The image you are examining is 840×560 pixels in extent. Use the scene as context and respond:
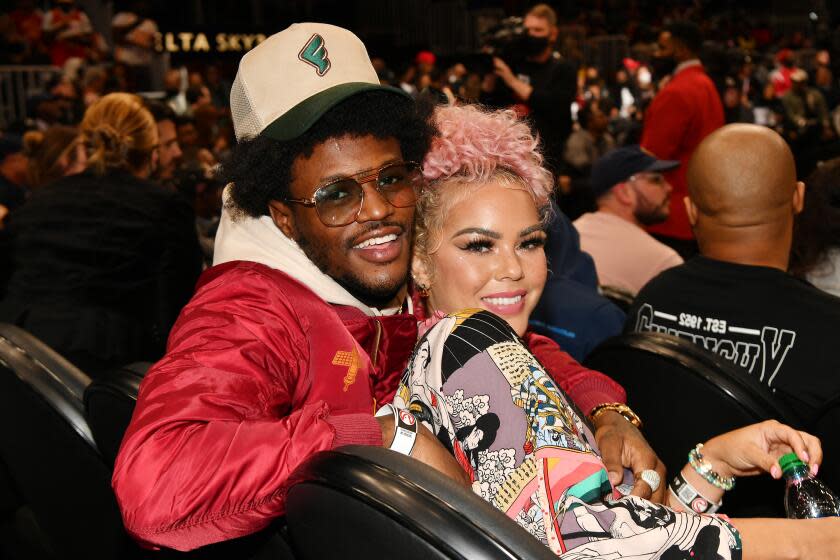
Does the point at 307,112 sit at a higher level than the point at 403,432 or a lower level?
higher

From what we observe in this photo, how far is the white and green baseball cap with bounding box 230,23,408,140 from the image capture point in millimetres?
1604

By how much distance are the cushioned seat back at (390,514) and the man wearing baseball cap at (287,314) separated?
0.45 feet

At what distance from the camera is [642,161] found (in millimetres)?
4266

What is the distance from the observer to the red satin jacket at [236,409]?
120 centimetres

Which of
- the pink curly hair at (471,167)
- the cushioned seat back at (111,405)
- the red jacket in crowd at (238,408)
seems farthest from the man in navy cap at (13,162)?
the red jacket in crowd at (238,408)

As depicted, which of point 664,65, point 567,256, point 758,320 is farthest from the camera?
point 664,65

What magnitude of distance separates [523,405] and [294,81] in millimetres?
723

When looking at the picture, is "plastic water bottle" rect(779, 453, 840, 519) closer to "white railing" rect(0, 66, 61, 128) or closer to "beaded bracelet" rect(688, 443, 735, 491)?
"beaded bracelet" rect(688, 443, 735, 491)

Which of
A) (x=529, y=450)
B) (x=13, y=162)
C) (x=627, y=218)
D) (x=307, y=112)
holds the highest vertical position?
(x=307, y=112)

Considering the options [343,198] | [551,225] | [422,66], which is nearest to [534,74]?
[551,225]

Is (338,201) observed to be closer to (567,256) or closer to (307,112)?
(307,112)

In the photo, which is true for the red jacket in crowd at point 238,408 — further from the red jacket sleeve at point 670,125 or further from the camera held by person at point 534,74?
the red jacket sleeve at point 670,125

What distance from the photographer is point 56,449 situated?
1772 mm

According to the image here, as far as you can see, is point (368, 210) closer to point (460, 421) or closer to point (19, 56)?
point (460, 421)
